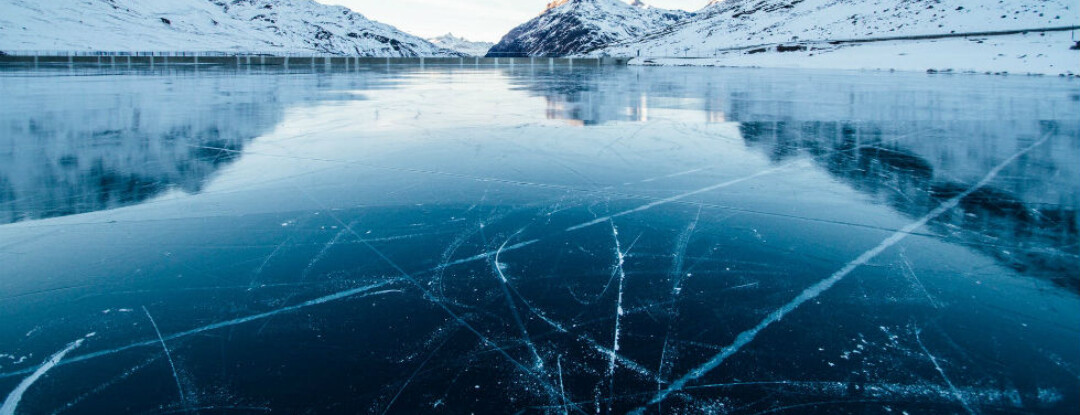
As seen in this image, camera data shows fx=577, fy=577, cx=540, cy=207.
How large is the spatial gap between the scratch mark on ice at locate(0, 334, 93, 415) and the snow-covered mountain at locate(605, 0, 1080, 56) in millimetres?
77352

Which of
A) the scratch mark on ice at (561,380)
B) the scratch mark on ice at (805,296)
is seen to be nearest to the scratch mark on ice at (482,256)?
the scratch mark on ice at (561,380)

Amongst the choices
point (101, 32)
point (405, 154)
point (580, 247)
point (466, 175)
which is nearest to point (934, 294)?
point (580, 247)

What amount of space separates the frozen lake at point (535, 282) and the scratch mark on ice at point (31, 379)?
12mm

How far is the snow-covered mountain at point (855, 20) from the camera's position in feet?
220

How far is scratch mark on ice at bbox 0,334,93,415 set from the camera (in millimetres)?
1976

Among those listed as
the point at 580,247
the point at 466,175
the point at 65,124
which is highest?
the point at 65,124

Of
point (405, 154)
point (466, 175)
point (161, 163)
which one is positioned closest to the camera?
Answer: point (466, 175)

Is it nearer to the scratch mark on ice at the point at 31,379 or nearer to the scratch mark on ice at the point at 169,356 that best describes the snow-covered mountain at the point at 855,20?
the scratch mark on ice at the point at 169,356

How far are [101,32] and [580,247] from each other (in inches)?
7865

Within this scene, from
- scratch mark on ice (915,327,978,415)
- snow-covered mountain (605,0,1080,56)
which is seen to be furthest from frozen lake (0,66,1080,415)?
snow-covered mountain (605,0,1080,56)

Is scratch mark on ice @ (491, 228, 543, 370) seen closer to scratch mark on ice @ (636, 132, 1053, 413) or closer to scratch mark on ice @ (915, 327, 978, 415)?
scratch mark on ice @ (636, 132, 1053, 413)

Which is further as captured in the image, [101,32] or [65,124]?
[101,32]

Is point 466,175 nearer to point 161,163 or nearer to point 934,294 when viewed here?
point 161,163

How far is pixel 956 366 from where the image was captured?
2.22m
